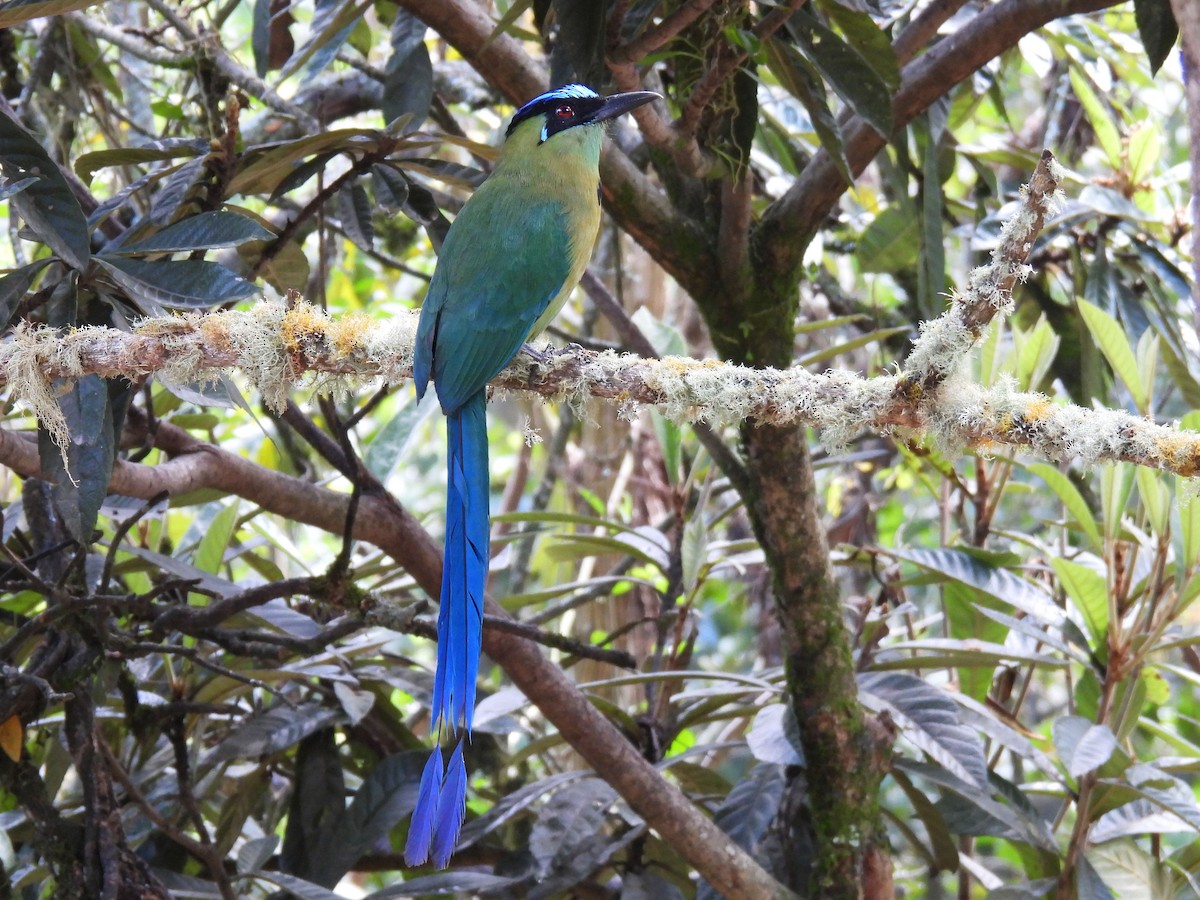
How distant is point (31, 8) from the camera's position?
1.45m

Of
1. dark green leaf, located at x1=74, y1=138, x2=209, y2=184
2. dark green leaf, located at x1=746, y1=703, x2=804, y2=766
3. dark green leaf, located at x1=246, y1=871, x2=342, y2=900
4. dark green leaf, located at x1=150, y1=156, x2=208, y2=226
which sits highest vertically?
dark green leaf, located at x1=74, y1=138, x2=209, y2=184

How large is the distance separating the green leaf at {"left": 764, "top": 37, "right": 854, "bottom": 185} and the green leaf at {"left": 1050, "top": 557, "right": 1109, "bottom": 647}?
744 millimetres

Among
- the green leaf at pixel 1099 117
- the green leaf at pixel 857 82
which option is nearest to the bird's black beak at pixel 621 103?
the green leaf at pixel 857 82

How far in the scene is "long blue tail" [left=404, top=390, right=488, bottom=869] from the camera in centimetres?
146

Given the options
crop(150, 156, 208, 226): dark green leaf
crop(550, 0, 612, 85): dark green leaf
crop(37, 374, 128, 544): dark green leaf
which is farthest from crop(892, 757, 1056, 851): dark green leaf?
crop(150, 156, 208, 226): dark green leaf

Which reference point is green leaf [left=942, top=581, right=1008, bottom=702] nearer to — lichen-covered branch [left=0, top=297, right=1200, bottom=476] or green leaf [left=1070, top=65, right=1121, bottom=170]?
lichen-covered branch [left=0, top=297, right=1200, bottom=476]

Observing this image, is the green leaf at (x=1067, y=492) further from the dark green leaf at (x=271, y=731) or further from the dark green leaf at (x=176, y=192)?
the dark green leaf at (x=176, y=192)

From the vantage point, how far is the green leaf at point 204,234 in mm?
1578

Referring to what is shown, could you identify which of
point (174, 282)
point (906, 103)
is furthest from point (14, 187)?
point (906, 103)

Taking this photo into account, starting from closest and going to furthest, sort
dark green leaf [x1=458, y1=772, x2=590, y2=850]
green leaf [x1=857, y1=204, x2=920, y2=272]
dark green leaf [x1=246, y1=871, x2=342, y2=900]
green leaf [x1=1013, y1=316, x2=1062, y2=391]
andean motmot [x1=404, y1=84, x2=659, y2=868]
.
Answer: andean motmot [x1=404, y1=84, x2=659, y2=868] < dark green leaf [x1=246, y1=871, x2=342, y2=900] < dark green leaf [x1=458, y1=772, x2=590, y2=850] < green leaf [x1=1013, y1=316, x2=1062, y2=391] < green leaf [x1=857, y1=204, x2=920, y2=272]

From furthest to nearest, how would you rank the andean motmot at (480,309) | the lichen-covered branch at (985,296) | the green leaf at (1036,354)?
the green leaf at (1036,354) → the andean motmot at (480,309) → the lichen-covered branch at (985,296)

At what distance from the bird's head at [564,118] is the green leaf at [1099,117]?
1383 mm

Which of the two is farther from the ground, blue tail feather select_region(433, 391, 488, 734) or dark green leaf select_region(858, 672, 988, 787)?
blue tail feather select_region(433, 391, 488, 734)

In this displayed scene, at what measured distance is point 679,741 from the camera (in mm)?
2945
